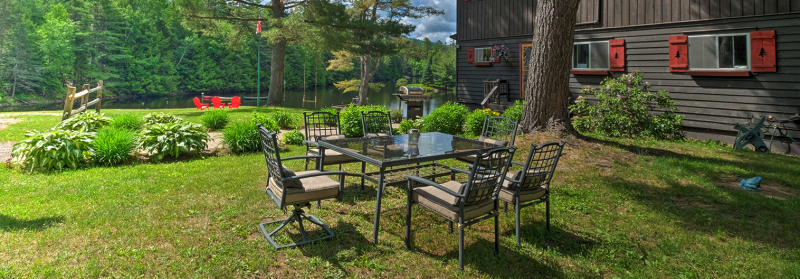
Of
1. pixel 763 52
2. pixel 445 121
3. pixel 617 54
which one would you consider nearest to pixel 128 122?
pixel 445 121

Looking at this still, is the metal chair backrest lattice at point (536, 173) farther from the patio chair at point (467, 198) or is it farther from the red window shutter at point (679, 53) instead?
the red window shutter at point (679, 53)

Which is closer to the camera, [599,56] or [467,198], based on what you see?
[467,198]

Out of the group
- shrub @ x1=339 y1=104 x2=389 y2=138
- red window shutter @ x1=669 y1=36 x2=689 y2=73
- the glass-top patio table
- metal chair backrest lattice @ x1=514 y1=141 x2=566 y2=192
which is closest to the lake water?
shrub @ x1=339 y1=104 x2=389 y2=138

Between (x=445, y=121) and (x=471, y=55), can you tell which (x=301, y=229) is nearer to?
(x=445, y=121)

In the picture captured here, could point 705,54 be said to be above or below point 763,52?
above

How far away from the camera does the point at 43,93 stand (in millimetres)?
30969

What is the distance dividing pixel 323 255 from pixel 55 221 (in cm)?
246

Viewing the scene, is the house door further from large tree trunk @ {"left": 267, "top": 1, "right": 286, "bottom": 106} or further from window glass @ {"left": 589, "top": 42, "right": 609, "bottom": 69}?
large tree trunk @ {"left": 267, "top": 1, "right": 286, "bottom": 106}

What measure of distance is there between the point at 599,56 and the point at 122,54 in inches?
1586

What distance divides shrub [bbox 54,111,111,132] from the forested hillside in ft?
31.9

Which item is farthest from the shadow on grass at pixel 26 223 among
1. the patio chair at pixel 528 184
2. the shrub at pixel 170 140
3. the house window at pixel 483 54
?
the house window at pixel 483 54

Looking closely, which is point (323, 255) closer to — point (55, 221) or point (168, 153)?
point (55, 221)

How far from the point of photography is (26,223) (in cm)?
362

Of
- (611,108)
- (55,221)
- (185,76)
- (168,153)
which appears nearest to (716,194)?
(611,108)
